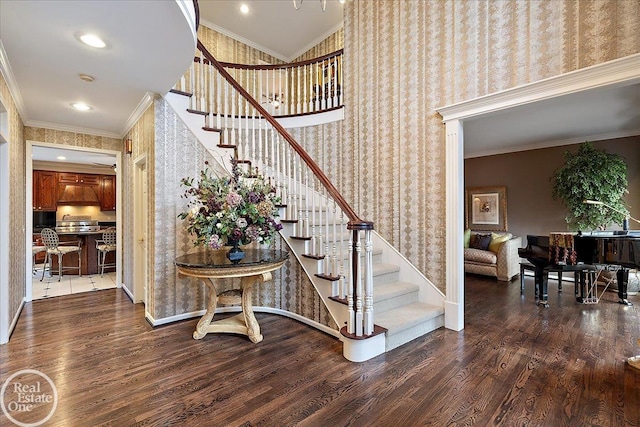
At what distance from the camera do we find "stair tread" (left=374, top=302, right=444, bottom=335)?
2.79 metres

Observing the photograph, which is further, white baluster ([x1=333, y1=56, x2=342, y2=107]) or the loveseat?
the loveseat

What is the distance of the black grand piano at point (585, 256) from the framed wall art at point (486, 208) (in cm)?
231

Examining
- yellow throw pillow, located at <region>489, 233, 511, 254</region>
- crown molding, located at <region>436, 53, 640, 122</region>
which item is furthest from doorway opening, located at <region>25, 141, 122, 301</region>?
yellow throw pillow, located at <region>489, 233, 511, 254</region>

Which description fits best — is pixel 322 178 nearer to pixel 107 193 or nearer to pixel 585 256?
pixel 585 256

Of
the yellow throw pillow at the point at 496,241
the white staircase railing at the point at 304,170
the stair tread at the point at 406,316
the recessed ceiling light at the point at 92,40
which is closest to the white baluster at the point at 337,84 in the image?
the white staircase railing at the point at 304,170

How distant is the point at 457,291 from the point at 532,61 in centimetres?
235

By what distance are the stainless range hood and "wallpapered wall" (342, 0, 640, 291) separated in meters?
8.06

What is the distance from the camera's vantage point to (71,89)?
10.4 feet

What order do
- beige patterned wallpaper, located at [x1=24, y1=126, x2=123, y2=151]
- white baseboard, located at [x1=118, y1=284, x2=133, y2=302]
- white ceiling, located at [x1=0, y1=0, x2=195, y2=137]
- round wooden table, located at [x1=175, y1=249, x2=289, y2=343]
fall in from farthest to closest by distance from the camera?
white baseboard, located at [x1=118, y1=284, x2=133, y2=302]
beige patterned wallpaper, located at [x1=24, y1=126, x2=123, y2=151]
round wooden table, located at [x1=175, y1=249, x2=289, y2=343]
white ceiling, located at [x1=0, y1=0, x2=195, y2=137]

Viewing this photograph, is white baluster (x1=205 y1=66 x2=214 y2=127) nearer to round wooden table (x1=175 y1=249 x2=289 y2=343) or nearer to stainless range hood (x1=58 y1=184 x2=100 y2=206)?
round wooden table (x1=175 y1=249 x2=289 y2=343)

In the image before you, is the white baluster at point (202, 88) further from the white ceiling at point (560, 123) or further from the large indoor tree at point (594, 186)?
the large indoor tree at point (594, 186)

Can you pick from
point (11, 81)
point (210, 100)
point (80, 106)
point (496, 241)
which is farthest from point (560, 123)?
point (11, 81)

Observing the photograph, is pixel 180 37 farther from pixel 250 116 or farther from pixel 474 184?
pixel 474 184

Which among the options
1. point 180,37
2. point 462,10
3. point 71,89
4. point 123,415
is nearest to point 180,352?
point 123,415
